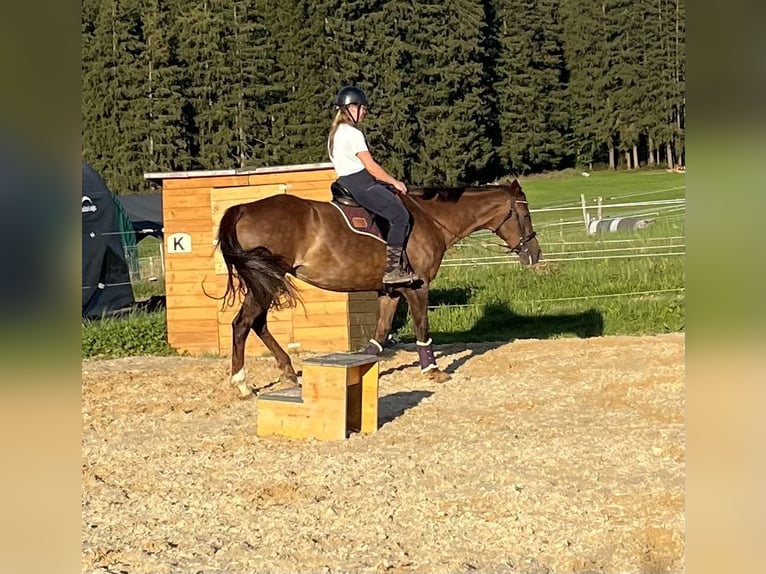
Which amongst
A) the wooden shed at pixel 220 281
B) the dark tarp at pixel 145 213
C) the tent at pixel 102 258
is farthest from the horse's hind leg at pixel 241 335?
the dark tarp at pixel 145 213

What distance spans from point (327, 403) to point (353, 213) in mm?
1995

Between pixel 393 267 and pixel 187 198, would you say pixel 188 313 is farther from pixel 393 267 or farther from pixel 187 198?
pixel 393 267

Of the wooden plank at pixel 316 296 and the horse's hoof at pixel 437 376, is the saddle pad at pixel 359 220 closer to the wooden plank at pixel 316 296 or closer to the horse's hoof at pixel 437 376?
the horse's hoof at pixel 437 376

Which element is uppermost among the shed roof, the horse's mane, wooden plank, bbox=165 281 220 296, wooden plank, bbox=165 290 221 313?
the shed roof

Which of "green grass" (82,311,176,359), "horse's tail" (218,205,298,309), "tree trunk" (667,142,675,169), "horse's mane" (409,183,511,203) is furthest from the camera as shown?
"tree trunk" (667,142,675,169)

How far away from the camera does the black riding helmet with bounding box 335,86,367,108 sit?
6184 mm

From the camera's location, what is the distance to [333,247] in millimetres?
6695

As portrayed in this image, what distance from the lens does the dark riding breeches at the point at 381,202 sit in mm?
6621

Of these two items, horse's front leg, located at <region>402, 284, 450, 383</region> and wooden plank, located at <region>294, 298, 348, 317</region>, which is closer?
horse's front leg, located at <region>402, 284, 450, 383</region>

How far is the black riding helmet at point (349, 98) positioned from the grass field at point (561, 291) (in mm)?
2950

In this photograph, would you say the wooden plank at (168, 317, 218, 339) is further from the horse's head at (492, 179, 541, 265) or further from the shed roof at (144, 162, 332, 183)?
the horse's head at (492, 179, 541, 265)

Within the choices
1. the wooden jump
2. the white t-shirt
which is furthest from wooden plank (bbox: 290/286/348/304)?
the wooden jump

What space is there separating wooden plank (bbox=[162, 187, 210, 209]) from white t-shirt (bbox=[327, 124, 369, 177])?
3781mm
